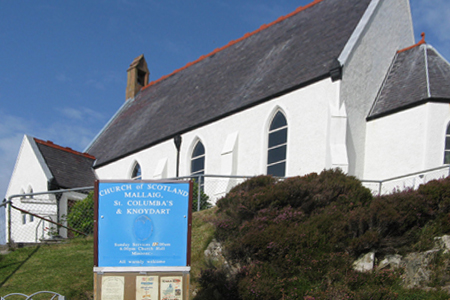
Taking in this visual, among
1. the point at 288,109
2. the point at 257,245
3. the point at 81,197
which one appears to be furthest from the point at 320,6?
the point at 257,245

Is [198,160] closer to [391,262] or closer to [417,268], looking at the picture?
[391,262]

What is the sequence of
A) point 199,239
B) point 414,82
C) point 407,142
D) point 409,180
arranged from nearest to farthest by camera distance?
1. point 199,239
2. point 409,180
3. point 407,142
4. point 414,82

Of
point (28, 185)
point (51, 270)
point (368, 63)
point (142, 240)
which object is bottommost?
point (51, 270)

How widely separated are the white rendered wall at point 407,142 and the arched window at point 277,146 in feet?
8.79

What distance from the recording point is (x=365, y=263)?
1095cm

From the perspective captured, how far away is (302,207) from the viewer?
12.5 m

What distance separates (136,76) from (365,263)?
2509 cm

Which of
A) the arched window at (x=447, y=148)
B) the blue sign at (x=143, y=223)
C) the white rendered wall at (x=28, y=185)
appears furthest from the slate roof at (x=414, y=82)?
the white rendered wall at (x=28, y=185)

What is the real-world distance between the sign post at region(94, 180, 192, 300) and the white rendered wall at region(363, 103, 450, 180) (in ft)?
34.1

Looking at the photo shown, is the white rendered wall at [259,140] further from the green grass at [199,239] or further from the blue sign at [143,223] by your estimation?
the blue sign at [143,223]

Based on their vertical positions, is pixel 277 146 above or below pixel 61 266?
above

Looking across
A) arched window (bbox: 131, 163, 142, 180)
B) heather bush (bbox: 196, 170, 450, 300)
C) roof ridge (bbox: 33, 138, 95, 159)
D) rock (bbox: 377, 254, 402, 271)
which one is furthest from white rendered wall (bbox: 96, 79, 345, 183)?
rock (bbox: 377, 254, 402, 271)

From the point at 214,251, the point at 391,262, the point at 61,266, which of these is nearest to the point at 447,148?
the point at 391,262

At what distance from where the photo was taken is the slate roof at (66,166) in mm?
23422
